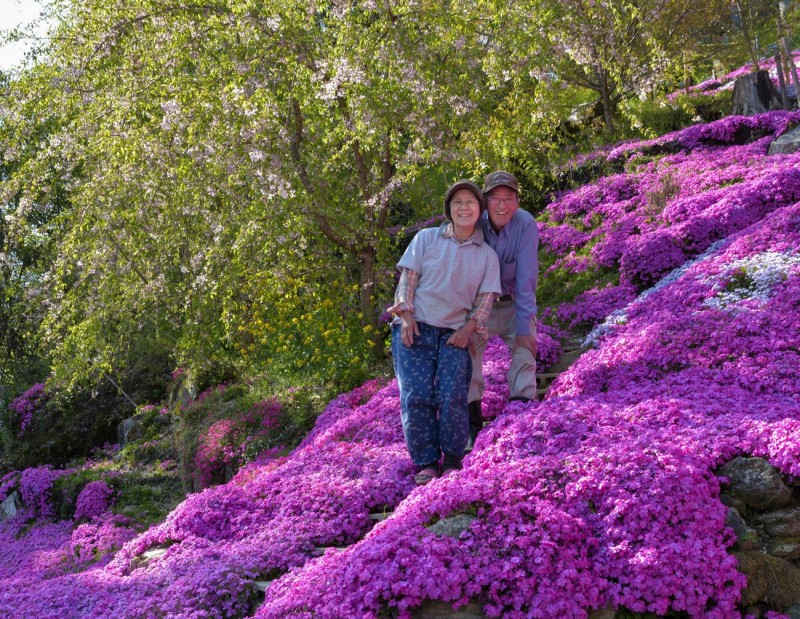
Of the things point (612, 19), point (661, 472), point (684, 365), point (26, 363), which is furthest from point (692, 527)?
point (26, 363)

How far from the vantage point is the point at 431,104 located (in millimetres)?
9359

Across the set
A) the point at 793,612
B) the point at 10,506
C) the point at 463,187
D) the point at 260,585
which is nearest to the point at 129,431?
the point at 10,506

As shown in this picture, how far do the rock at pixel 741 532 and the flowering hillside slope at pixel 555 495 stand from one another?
4.3 inches

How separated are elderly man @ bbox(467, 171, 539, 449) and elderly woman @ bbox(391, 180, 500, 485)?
0.31 meters

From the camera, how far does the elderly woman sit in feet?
17.7

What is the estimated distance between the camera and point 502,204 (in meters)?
5.85

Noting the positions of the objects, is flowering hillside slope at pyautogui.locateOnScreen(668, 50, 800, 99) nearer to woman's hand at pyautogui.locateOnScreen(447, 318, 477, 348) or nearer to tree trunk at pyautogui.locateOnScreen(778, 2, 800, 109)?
tree trunk at pyautogui.locateOnScreen(778, 2, 800, 109)

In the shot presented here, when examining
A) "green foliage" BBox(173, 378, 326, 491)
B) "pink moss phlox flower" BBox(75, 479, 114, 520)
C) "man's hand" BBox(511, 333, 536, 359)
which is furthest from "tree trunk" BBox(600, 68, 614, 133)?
"pink moss phlox flower" BBox(75, 479, 114, 520)

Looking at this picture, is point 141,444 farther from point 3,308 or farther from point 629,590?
point 629,590

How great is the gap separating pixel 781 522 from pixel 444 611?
1.93 m

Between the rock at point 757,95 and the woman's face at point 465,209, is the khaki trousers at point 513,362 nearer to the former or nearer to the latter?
the woman's face at point 465,209

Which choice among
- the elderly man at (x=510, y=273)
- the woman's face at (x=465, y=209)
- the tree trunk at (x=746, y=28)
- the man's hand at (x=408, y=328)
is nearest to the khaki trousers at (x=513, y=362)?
the elderly man at (x=510, y=273)

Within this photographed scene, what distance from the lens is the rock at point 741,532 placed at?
4020 millimetres

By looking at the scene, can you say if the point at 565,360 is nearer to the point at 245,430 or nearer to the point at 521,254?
the point at 521,254
